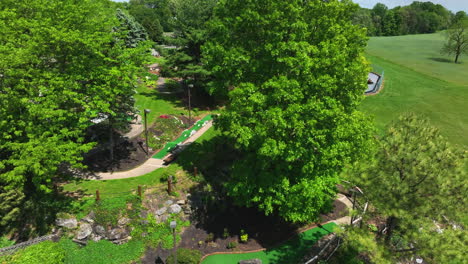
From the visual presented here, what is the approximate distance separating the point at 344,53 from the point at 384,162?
744 cm

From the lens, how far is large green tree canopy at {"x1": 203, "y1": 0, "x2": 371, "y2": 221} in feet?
61.5

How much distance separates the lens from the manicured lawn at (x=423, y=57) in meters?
72.2

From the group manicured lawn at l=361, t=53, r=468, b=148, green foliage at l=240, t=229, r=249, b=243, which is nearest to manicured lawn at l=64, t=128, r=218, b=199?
green foliage at l=240, t=229, r=249, b=243

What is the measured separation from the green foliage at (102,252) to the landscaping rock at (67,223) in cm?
95

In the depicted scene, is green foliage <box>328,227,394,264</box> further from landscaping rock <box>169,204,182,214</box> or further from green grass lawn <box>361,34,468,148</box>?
green grass lawn <box>361,34,468,148</box>

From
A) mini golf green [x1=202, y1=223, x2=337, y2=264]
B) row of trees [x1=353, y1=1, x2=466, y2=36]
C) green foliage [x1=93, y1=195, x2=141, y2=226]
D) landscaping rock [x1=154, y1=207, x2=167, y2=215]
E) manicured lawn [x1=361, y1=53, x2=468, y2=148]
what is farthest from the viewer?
row of trees [x1=353, y1=1, x2=466, y2=36]

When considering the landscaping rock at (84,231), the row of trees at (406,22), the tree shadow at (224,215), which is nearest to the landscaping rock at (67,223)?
the landscaping rock at (84,231)

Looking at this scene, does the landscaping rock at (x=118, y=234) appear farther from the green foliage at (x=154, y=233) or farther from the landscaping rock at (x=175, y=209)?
the landscaping rock at (x=175, y=209)

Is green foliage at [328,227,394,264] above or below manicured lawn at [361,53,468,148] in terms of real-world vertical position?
below

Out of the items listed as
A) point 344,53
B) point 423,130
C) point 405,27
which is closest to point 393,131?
point 423,130

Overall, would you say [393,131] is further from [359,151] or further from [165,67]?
[165,67]

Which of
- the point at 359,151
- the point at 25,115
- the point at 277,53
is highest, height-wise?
the point at 277,53

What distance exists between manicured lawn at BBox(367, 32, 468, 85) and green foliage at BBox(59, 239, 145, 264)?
238 feet

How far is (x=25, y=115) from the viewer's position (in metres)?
19.5
